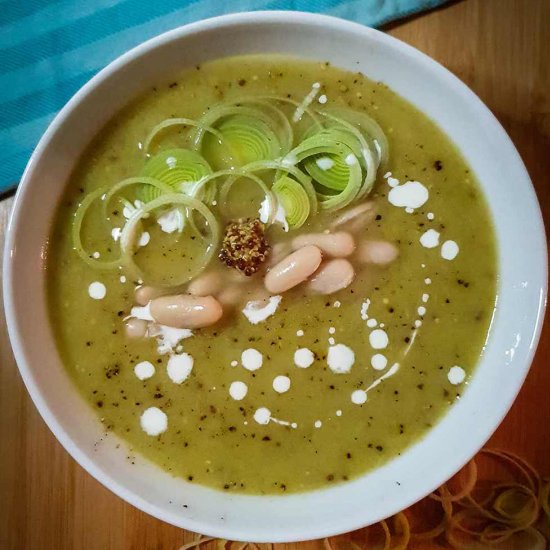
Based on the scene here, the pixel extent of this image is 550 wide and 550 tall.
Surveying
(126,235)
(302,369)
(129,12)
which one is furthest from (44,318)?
(129,12)

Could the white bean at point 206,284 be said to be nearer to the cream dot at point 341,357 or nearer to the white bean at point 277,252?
the white bean at point 277,252

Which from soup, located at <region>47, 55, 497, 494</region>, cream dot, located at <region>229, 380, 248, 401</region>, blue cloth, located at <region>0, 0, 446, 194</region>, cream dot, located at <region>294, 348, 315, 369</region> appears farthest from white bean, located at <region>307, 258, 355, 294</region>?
blue cloth, located at <region>0, 0, 446, 194</region>

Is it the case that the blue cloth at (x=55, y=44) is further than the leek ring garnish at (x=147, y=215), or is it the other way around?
the blue cloth at (x=55, y=44)

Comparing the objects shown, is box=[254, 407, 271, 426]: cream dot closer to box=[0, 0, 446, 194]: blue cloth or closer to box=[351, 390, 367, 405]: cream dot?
box=[351, 390, 367, 405]: cream dot

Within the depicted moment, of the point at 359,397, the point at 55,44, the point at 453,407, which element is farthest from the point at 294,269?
the point at 55,44

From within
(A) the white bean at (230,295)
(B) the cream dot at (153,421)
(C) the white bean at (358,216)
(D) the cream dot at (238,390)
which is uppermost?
(C) the white bean at (358,216)

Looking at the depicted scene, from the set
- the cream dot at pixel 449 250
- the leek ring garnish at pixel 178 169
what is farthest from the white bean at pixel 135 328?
the cream dot at pixel 449 250

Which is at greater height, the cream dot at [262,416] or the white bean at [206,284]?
the white bean at [206,284]
